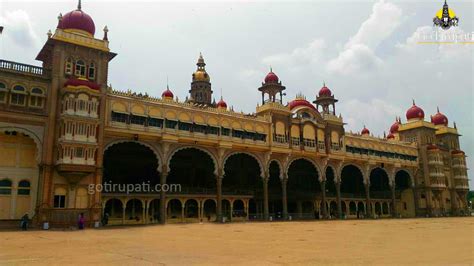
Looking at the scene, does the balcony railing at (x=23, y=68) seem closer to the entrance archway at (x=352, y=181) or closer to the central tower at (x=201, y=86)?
the central tower at (x=201, y=86)

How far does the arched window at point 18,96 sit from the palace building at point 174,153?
83 millimetres

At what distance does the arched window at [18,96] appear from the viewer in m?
32.1

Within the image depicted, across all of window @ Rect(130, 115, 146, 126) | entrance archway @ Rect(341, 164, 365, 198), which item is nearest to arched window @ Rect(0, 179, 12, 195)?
window @ Rect(130, 115, 146, 126)

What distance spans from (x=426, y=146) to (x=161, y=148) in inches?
2012

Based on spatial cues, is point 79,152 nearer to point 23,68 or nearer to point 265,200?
point 23,68

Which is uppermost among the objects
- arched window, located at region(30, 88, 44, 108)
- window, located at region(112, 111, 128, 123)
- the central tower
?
the central tower

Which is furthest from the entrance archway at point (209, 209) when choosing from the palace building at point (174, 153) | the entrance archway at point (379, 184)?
the entrance archway at point (379, 184)

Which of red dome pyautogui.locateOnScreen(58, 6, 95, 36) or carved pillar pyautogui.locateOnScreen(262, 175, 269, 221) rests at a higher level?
red dome pyautogui.locateOnScreen(58, 6, 95, 36)

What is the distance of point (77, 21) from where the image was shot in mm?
35938

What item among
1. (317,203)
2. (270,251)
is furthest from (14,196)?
(317,203)

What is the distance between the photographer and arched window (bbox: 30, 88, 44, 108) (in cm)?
3278

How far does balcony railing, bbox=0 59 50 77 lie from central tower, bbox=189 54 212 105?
4101 centimetres

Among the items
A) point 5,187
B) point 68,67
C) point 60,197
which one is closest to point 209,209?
point 60,197

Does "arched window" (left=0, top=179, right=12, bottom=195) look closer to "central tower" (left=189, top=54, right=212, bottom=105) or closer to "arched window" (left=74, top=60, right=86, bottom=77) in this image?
"arched window" (left=74, top=60, right=86, bottom=77)
